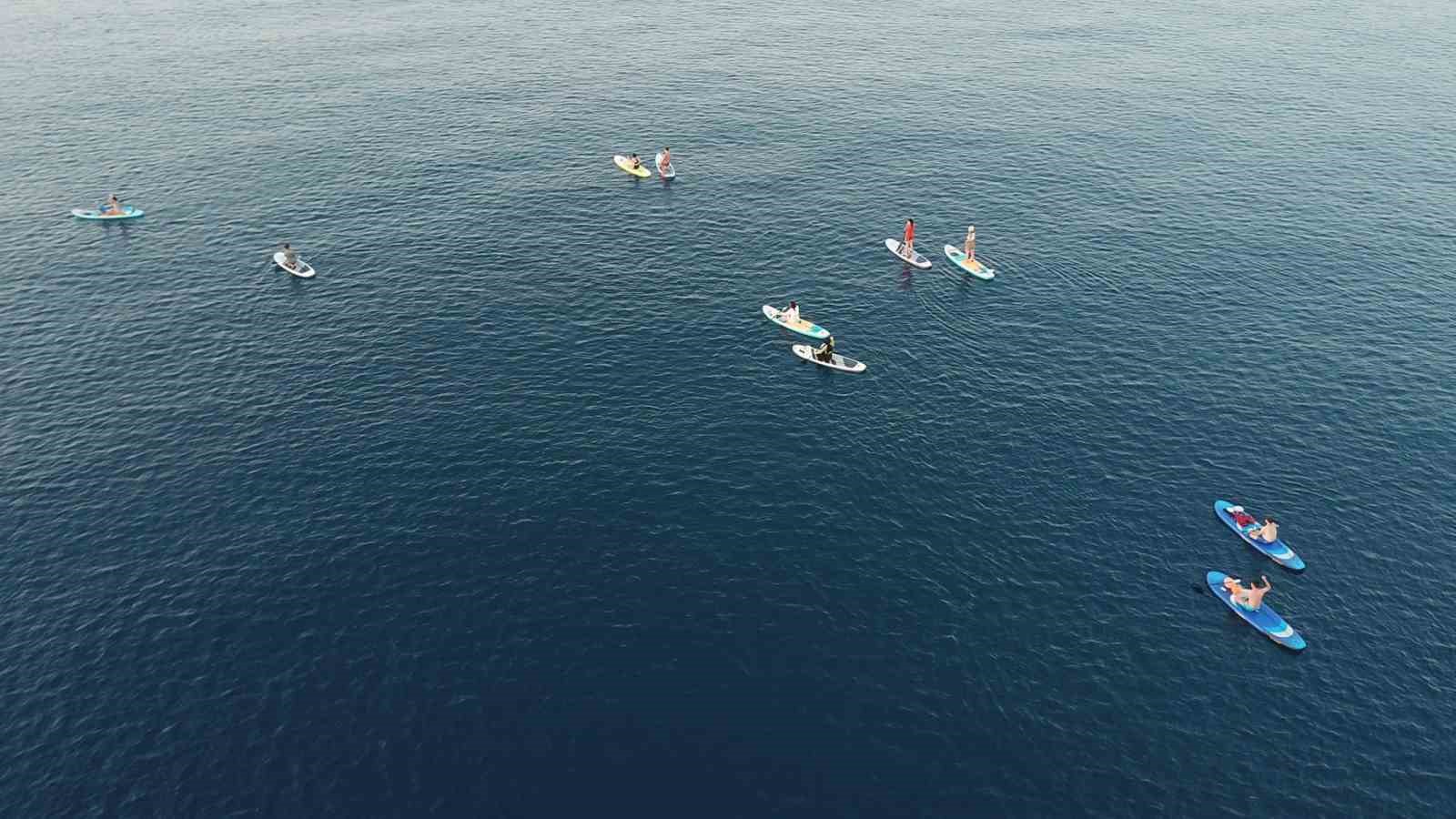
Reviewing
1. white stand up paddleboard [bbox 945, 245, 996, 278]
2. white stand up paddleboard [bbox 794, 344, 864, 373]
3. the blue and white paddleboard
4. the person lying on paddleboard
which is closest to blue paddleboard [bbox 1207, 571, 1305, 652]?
the person lying on paddleboard

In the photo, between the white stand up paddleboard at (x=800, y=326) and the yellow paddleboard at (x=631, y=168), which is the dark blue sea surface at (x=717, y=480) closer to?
the yellow paddleboard at (x=631, y=168)

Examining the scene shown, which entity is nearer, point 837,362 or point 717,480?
point 717,480

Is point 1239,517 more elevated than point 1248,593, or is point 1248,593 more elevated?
point 1239,517

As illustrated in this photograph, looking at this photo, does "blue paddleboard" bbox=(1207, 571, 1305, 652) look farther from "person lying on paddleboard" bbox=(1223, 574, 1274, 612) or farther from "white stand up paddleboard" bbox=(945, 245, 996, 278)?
"white stand up paddleboard" bbox=(945, 245, 996, 278)

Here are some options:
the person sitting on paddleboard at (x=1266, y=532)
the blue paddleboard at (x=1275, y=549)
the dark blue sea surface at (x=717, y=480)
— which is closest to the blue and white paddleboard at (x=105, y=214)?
the dark blue sea surface at (x=717, y=480)

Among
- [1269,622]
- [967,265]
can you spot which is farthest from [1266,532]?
[967,265]

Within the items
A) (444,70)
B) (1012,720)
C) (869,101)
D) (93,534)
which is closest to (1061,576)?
(1012,720)

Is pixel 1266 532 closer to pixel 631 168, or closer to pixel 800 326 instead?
pixel 800 326
